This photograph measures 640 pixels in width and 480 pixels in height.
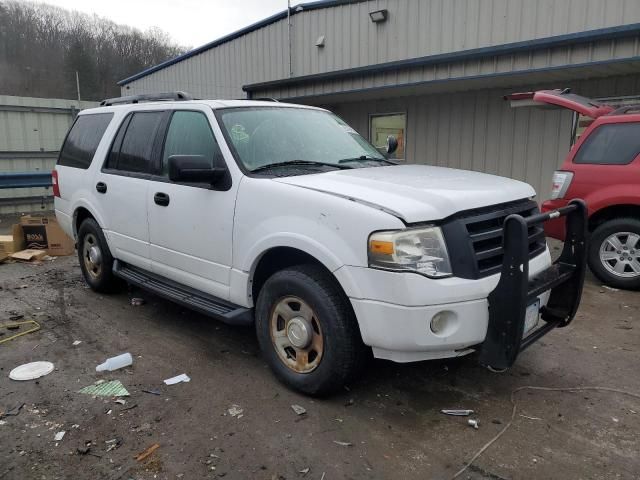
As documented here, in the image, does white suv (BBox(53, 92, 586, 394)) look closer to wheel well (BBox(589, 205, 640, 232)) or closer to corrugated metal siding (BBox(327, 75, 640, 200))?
wheel well (BBox(589, 205, 640, 232))

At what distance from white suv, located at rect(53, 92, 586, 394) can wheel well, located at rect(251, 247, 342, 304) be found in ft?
0.05

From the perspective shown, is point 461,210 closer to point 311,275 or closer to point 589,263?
point 311,275

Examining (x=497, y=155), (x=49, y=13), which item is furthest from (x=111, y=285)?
(x=49, y=13)

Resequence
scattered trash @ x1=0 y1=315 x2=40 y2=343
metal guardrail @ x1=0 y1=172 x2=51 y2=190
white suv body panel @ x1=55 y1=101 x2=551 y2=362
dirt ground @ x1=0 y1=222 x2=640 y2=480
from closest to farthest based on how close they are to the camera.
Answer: dirt ground @ x1=0 y1=222 x2=640 y2=480, white suv body panel @ x1=55 y1=101 x2=551 y2=362, scattered trash @ x1=0 y1=315 x2=40 y2=343, metal guardrail @ x1=0 y1=172 x2=51 y2=190

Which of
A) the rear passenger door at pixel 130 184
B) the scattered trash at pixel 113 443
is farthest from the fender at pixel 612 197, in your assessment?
the scattered trash at pixel 113 443

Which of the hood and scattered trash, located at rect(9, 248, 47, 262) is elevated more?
the hood

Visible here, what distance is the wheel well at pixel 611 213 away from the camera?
18.9 feet

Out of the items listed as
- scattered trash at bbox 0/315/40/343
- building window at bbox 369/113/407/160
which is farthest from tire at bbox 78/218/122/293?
building window at bbox 369/113/407/160

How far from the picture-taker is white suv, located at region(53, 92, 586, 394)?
2.84m

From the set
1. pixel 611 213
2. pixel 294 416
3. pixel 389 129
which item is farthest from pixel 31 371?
pixel 389 129

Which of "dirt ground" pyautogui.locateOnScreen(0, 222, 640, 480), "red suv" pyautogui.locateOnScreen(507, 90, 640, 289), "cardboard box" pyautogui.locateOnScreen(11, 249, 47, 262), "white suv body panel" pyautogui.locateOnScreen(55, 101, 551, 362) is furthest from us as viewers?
"cardboard box" pyautogui.locateOnScreen(11, 249, 47, 262)

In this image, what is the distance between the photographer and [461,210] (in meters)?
2.97

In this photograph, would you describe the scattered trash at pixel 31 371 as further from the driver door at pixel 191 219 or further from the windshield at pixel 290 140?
the windshield at pixel 290 140

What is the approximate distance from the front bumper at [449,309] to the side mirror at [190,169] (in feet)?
4.16
